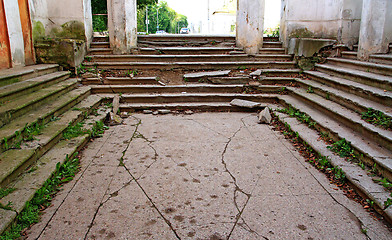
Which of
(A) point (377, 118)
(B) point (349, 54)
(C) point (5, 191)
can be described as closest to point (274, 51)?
(B) point (349, 54)

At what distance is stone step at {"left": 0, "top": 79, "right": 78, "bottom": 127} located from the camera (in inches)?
150

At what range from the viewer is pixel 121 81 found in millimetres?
6973

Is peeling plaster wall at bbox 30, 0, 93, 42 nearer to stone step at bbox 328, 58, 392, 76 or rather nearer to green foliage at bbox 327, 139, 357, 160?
stone step at bbox 328, 58, 392, 76

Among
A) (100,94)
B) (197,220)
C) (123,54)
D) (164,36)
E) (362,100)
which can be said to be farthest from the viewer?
(164,36)

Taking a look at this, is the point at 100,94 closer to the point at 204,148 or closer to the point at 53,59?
the point at 53,59

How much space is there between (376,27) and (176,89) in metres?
4.52

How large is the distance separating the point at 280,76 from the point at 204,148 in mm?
3993

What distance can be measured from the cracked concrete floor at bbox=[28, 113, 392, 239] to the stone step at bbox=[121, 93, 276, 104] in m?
1.91

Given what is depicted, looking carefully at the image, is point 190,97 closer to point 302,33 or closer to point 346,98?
point 346,98

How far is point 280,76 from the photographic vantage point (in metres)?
7.41

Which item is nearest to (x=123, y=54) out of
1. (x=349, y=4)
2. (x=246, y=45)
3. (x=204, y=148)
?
(x=246, y=45)

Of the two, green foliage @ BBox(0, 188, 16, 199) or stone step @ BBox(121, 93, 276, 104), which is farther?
stone step @ BBox(121, 93, 276, 104)

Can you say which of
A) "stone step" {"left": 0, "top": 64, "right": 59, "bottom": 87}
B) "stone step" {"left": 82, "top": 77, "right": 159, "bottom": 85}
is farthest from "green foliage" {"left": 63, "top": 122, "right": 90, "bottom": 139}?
"stone step" {"left": 82, "top": 77, "right": 159, "bottom": 85}

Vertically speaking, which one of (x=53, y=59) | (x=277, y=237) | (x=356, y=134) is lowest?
(x=277, y=237)
